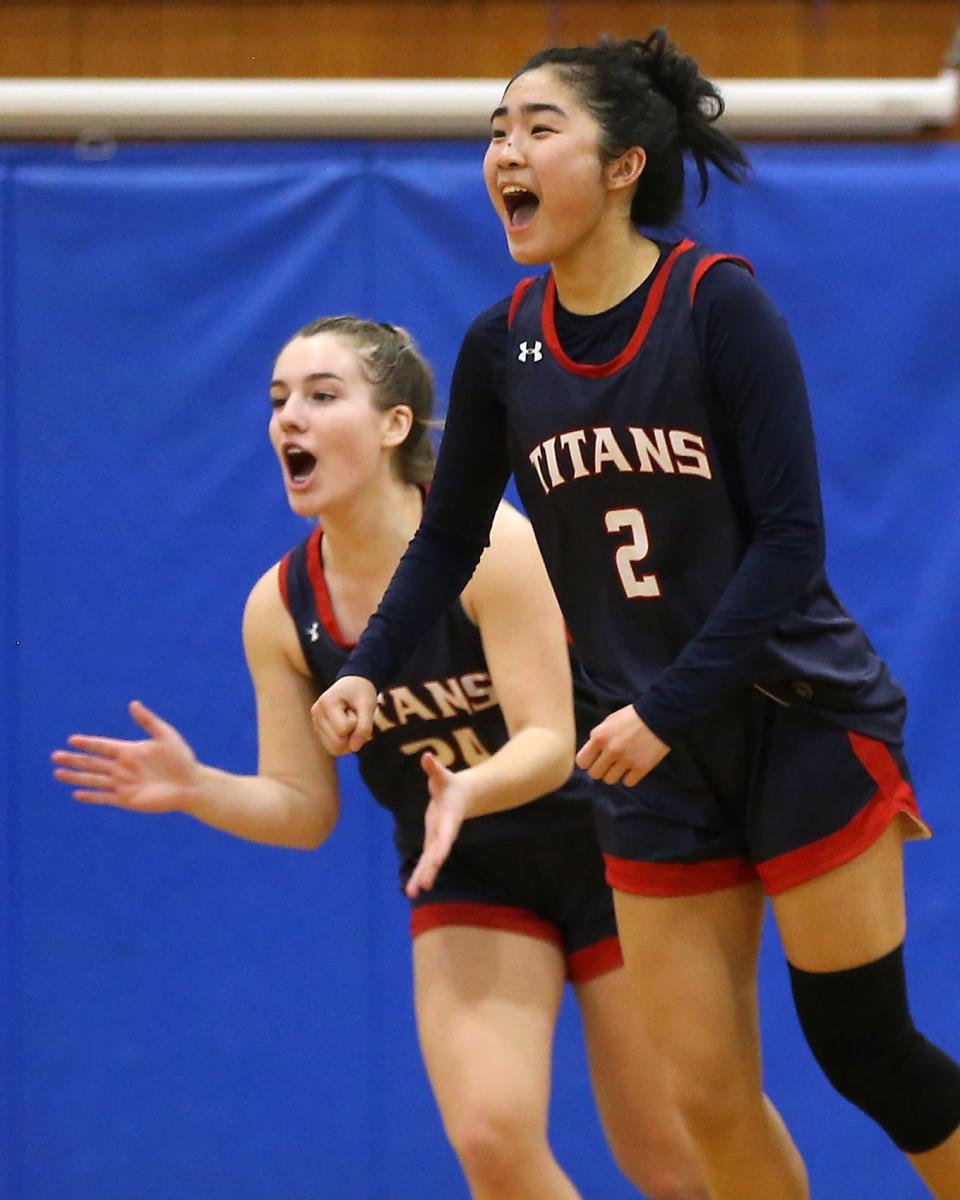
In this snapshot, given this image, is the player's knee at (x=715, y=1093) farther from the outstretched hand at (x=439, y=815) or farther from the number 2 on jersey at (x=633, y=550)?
the number 2 on jersey at (x=633, y=550)

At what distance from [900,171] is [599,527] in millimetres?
2100

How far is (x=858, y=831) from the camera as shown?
2291mm

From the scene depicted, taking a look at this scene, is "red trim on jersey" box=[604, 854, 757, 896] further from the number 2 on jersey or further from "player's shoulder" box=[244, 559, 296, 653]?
"player's shoulder" box=[244, 559, 296, 653]

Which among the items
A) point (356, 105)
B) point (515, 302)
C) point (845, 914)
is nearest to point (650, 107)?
point (515, 302)

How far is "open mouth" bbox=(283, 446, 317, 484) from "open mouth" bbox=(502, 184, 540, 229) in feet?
2.30

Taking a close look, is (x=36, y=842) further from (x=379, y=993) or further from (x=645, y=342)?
(x=645, y=342)

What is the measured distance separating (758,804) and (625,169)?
87 centimetres

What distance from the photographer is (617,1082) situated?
2.86m

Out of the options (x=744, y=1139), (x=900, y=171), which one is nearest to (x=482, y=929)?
(x=744, y=1139)

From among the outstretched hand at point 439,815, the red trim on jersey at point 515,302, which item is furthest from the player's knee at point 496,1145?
the red trim on jersey at point 515,302

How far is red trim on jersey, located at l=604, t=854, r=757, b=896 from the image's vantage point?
7.80ft

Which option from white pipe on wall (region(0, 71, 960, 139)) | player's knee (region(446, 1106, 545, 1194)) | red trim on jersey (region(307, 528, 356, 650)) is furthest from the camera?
white pipe on wall (region(0, 71, 960, 139))

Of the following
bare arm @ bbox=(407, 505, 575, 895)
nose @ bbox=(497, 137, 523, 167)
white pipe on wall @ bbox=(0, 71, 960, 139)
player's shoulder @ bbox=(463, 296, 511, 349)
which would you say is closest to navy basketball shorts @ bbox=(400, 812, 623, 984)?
bare arm @ bbox=(407, 505, 575, 895)

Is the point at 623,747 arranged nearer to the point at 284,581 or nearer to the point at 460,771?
the point at 460,771
